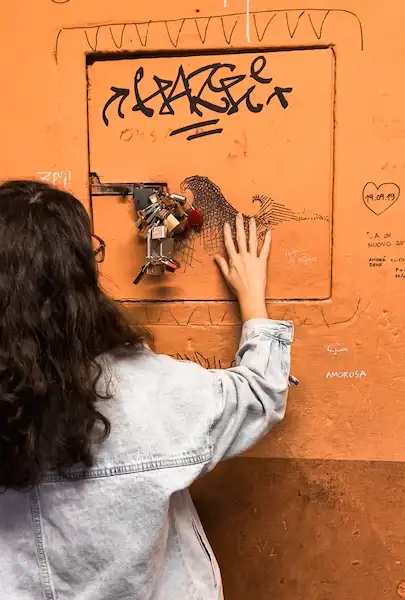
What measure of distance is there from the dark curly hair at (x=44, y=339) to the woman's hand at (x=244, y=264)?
0.38 metres

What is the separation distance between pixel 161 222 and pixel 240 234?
0.15 meters

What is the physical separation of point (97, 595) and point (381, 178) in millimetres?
801

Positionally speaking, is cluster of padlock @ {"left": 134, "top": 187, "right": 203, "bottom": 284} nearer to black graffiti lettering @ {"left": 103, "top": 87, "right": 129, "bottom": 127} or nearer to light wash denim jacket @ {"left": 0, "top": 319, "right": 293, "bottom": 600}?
black graffiti lettering @ {"left": 103, "top": 87, "right": 129, "bottom": 127}

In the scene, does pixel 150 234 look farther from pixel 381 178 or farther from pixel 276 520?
pixel 276 520

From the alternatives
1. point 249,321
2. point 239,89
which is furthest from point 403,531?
point 239,89

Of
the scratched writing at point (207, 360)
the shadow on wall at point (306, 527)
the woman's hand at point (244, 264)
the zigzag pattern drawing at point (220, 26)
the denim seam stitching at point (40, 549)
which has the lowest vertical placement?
the shadow on wall at point (306, 527)

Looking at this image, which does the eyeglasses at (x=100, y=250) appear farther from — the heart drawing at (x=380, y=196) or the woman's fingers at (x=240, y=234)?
the heart drawing at (x=380, y=196)

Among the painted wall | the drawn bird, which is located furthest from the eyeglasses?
the drawn bird

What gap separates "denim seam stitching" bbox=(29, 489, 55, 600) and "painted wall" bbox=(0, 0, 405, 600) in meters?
0.44

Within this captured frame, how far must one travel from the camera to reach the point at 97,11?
3.42ft

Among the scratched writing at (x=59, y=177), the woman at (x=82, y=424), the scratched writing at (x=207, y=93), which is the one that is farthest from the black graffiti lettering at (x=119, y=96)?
the woman at (x=82, y=424)

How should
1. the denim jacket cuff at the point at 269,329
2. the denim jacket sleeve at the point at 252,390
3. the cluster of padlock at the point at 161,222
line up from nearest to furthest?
1. the denim jacket sleeve at the point at 252,390
2. the denim jacket cuff at the point at 269,329
3. the cluster of padlock at the point at 161,222

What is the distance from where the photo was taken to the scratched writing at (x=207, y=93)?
1017 millimetres

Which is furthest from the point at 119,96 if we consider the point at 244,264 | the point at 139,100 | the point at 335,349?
the point at 335,349
